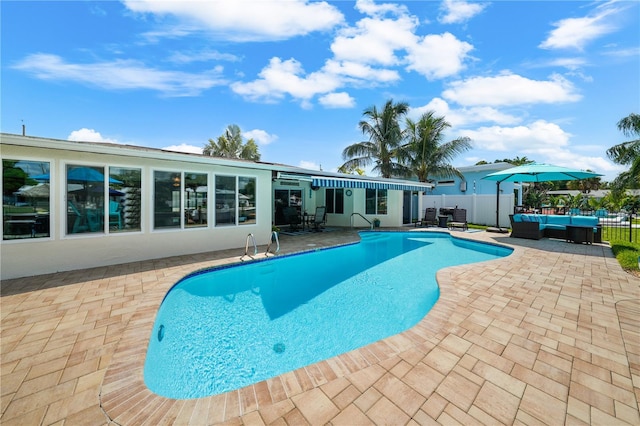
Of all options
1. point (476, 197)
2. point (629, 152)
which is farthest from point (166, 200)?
point (629, 152)

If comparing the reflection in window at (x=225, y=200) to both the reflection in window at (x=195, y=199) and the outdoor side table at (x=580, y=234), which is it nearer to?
the reflection in window at (x=195, y=199)

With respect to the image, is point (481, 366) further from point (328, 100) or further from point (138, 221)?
point (328, 100)

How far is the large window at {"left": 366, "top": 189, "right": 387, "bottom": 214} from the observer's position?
21.0 metres

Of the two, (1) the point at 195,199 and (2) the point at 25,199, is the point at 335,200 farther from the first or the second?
(2) the point at 25,199

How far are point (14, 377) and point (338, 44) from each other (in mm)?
16241

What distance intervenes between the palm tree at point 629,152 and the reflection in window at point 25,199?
28866 mm

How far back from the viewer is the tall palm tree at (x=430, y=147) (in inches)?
995

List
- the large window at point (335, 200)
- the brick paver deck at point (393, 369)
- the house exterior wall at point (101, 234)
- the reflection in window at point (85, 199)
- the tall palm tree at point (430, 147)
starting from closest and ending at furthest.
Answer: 1. the brick paver deck at point (393, 369)
2. the house exterior wall at point (101, 234)
3. the reflection in window at point (85, 199)
4. the large window at point (335, 200)
5. the tall palm tree at point (430, 147)

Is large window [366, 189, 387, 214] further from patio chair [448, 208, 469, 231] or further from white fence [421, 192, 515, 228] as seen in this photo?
white fence [421, 192, 515, 228]

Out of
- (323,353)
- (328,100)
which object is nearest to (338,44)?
(328,100)

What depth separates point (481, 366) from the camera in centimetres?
377

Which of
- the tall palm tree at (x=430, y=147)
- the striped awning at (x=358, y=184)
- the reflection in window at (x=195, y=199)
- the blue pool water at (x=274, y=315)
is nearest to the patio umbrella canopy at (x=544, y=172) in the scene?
the striped awning at (x=358, y=184)

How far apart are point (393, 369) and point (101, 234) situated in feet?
34.9

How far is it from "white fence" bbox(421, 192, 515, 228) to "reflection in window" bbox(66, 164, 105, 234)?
82.3 feet
